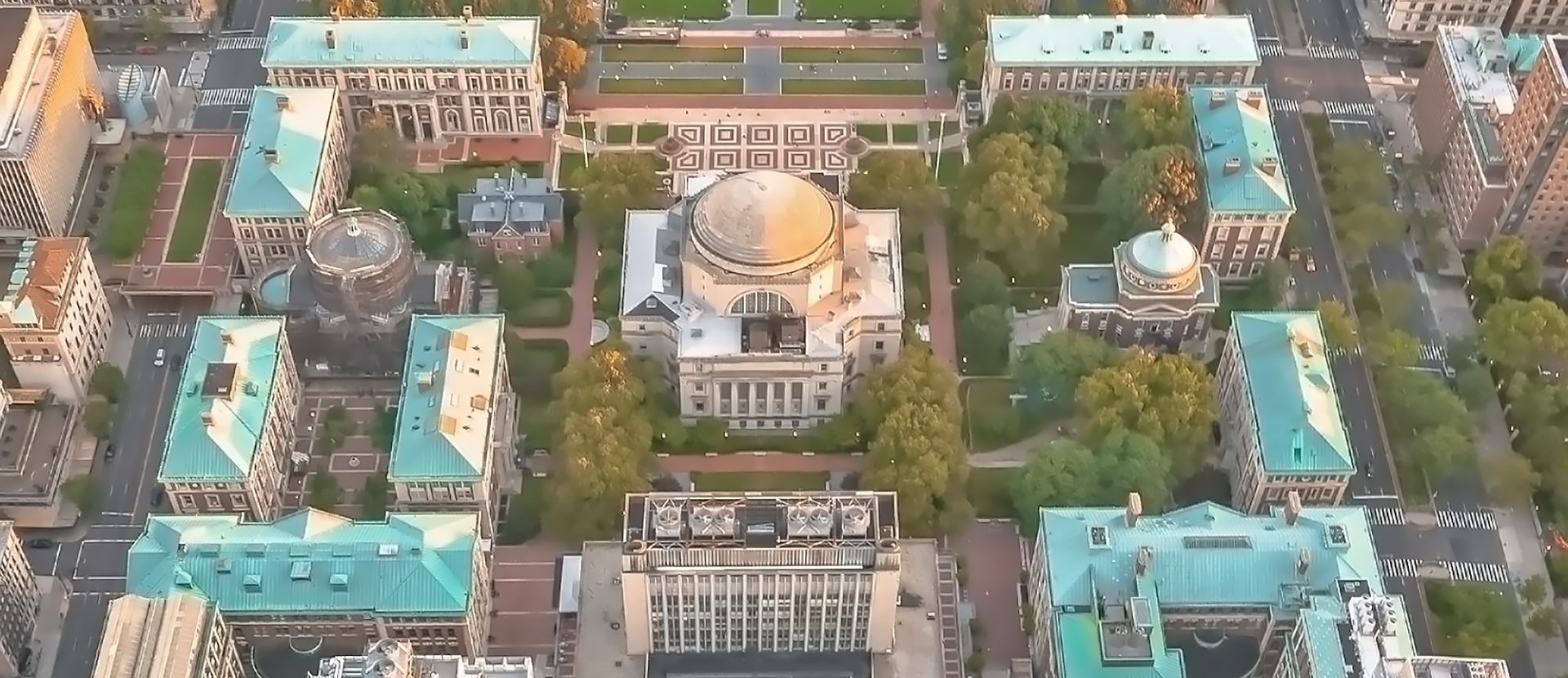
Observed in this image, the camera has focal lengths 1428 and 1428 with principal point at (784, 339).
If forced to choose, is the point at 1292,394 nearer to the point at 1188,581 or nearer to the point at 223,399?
the point at 1188,581

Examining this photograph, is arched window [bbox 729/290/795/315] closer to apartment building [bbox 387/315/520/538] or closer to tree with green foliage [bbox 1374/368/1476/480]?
apartment building [bbox 387/315/520/538]

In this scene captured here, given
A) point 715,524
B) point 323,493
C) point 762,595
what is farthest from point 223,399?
point 762,595

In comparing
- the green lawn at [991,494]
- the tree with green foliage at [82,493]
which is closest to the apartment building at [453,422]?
the tree with green foliage at [82,493]

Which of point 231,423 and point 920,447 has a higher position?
point 231,423

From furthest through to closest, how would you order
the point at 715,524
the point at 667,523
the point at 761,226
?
the point at 761,226
the point at 667,523
the point at 715,524

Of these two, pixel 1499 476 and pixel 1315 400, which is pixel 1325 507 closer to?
pixel 1315 400

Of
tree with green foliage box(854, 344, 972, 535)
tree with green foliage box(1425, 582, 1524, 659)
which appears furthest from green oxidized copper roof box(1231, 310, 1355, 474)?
tree with green foliage box(854, 344, 972, 535)
